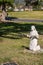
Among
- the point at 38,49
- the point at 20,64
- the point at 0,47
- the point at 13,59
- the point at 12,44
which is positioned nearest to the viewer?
the point at 20,64

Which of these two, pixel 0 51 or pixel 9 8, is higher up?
pixel 0 51

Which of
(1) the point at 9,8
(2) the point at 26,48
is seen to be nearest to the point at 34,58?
(2) the point at 26,48

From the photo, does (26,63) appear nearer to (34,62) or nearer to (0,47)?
(34,62)

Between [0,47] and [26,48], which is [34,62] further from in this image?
[0,47]

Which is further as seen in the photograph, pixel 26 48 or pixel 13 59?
pixel 26 48

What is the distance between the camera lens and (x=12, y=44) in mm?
17750

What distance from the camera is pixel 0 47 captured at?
1658cm

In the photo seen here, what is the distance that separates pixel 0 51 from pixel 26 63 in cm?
307

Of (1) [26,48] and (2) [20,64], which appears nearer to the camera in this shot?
(2) [20,64]

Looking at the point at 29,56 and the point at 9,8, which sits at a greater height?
the point at 29,56

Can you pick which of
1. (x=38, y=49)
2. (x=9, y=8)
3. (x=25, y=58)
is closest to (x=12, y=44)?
(x=38, y=49)

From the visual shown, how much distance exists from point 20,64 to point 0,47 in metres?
4.24

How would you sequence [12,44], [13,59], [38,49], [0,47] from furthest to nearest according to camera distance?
[12,44]
[0,47]
[38,49]
[13,59]

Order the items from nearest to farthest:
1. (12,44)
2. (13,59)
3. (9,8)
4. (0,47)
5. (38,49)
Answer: (13,59)
(38,49)
(0,47)
(12,44)
(9,8)
